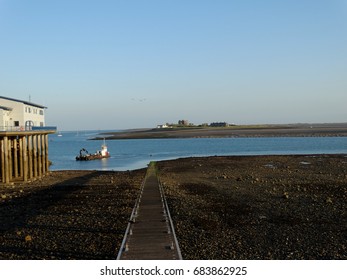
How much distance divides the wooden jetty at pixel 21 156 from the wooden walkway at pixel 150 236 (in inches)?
702

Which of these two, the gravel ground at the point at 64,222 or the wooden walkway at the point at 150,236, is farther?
the gravel ground at the point at 64,222

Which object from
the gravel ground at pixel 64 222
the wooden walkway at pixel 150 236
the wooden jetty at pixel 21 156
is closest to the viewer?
the wooden walkway at pixel 150 236

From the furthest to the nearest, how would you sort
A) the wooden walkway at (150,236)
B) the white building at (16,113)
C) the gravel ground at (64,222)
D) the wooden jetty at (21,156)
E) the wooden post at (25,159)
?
the white building at (16,113) < the wooden post at (25,159) < the wooden jetty at (21,156) < the gravel ground at (64,222) < the wooden walkway at (150,236)

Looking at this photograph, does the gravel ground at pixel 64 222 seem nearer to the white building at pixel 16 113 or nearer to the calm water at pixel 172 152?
the white building at pixel 16 113

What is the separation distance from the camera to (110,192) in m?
23.7

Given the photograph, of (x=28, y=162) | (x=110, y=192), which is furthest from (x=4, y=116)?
(x=110, y=192)

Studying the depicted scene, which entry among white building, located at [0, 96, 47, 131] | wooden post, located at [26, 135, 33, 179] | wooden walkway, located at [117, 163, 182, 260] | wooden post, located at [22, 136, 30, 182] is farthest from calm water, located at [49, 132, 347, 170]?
wooden walkway, located at [117, 163, 182, 260]

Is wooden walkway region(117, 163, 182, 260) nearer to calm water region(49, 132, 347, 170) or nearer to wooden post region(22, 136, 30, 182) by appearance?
wooden post region(22, 136, 30, 182)

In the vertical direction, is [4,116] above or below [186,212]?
above

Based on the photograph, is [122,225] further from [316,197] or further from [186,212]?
[316,197]

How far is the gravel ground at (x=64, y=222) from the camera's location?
11188mm

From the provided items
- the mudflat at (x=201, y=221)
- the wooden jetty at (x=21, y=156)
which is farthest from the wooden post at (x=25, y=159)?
the mudflat at (x=201, y=221)

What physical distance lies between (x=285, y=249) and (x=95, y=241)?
5.90 m

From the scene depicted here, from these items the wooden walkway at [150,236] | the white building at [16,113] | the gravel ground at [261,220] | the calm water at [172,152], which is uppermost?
the white building at [16,113]
